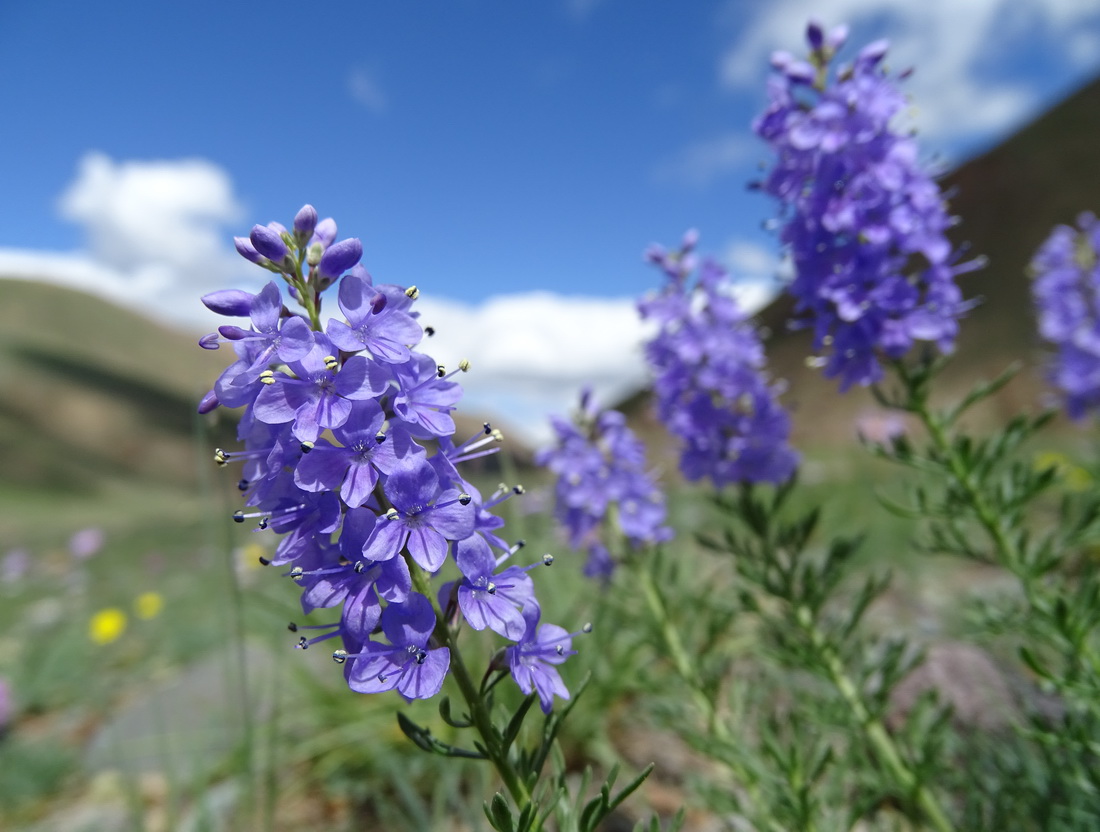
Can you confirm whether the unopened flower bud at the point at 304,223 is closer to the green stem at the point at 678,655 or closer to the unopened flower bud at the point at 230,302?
the unopened flower bud at the point at 230,302

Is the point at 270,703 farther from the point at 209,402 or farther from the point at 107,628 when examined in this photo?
the point at 209,402

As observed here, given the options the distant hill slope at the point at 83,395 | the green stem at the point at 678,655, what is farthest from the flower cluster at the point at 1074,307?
the distant hill slope at the point at 83,395

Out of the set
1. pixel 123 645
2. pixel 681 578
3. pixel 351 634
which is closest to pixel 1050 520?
pixel 681 578

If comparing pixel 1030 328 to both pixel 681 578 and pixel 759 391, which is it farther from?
pixel 759 391

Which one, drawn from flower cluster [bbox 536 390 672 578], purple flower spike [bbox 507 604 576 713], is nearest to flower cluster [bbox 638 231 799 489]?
flower cluster [bbox 536 390 672 578]

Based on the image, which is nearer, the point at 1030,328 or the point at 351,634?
the point at 351,634

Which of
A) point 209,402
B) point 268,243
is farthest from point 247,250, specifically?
point 209,402
